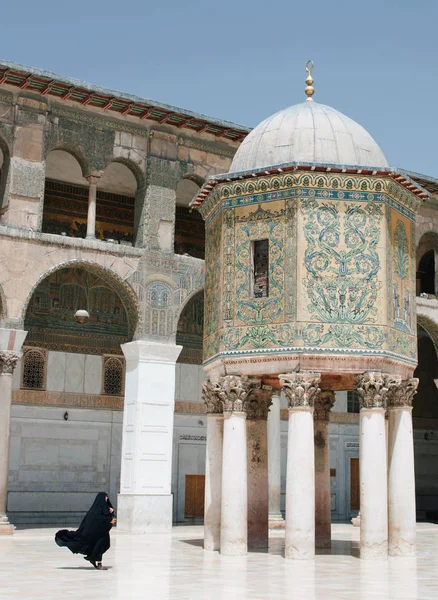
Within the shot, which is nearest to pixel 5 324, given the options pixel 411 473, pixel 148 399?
pixel 148 399

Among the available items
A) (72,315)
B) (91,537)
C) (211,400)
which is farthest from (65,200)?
(91,537)

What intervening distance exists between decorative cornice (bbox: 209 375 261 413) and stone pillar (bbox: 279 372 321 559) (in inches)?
21.8

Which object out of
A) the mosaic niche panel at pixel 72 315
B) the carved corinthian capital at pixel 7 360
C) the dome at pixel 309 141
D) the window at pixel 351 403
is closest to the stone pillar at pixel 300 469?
the dome at pixel 309 141

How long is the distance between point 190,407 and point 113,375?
2.11 metres

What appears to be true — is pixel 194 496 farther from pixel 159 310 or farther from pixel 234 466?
pixel 234 466

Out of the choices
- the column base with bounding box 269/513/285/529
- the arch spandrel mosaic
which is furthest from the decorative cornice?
the column base with bounding box 269/513/285/529

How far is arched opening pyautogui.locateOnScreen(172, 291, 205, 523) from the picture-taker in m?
21.5

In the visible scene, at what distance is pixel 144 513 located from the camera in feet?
55.7

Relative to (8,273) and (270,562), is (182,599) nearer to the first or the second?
(270,562)

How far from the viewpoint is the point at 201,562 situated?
36.8 ft

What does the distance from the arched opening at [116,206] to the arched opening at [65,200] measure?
359 millimetres

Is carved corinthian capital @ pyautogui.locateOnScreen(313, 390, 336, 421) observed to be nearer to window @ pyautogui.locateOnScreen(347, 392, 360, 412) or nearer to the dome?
the dome

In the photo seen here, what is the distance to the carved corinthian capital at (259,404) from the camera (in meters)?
13.1

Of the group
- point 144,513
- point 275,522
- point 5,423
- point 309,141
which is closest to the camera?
point 309,141
